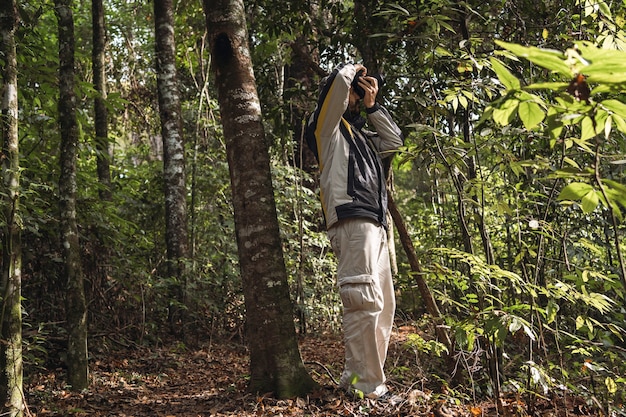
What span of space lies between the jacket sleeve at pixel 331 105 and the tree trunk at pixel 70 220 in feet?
7.25

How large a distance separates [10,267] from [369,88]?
2.94 meters

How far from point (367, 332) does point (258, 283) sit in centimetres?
87

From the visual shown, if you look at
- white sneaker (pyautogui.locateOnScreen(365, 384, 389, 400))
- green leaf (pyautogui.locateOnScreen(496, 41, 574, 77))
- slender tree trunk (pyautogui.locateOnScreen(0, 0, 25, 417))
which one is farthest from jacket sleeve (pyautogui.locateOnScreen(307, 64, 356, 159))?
green leaf (pyautogui.locateOnScreen(496, 41, 574, 77))

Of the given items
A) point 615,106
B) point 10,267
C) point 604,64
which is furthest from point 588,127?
point 10,267

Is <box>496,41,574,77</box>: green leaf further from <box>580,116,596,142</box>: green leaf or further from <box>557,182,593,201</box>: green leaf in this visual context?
<box>557,182,593,201</box>: green leaf

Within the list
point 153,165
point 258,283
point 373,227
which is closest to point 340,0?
point 373,227

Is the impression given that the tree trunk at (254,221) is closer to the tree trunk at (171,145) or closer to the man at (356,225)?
the man at (356,225)

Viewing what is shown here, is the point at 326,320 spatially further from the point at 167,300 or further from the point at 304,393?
the point at 304,393

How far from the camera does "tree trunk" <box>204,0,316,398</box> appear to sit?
13.3ft

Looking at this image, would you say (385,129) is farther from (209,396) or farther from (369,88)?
(209,396)

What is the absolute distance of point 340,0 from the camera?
650 cm

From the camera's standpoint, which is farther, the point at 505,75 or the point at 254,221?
the point at 254,221

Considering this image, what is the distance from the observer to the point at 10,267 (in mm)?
3623

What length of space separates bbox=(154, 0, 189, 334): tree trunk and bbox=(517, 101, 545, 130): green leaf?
6865 millimetres
